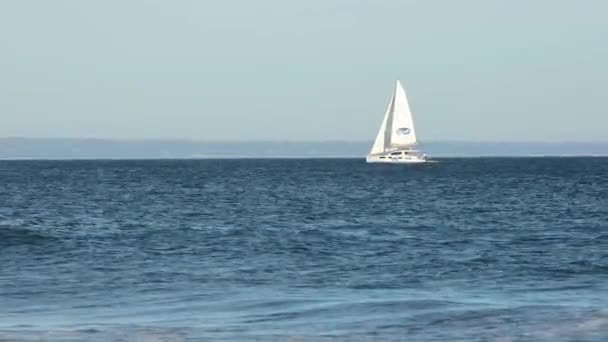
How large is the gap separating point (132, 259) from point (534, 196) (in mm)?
42018

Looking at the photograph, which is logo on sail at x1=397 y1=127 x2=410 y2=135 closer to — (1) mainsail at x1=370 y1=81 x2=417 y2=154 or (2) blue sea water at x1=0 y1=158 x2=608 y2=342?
(1) mainsail at x1=370 y1=81 x2=417 y2=154

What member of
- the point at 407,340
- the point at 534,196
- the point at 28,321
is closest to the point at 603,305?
the point at 407,340

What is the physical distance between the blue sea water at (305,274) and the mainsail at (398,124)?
82.2 m

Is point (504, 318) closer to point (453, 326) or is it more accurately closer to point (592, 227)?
point (453, 326)

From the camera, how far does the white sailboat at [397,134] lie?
141m

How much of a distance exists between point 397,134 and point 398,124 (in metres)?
1.87

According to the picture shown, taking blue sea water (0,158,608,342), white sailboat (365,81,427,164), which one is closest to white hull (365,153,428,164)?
white sailboat (365,81,427,164)

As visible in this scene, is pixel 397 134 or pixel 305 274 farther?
pixel 397 134

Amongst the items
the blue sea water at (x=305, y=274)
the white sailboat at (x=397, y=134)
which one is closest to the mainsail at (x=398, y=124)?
the white sailboat at (x=397, y=134)

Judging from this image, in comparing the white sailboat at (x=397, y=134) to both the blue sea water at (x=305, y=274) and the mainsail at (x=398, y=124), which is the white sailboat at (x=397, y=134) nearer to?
the mainsail at (x=398, y=124)

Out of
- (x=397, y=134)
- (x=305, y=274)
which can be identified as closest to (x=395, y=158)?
(x=397, y=134)

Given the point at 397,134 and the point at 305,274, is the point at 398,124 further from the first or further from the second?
the point at 305,274

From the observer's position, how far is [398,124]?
141 metres


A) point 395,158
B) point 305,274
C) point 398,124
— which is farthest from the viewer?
point 395,158
